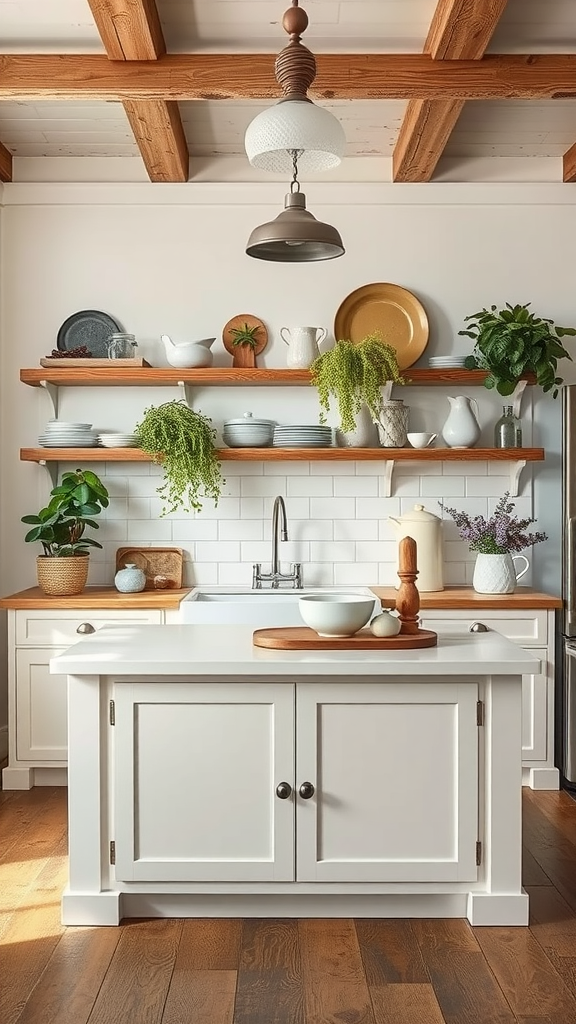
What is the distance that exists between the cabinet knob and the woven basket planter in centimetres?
213

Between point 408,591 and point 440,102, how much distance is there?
2205 millimetres

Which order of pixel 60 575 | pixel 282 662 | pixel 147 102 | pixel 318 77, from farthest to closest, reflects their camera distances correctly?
pixel 60 575
pixel 147 102
pixel 318 77
pixel 282 662

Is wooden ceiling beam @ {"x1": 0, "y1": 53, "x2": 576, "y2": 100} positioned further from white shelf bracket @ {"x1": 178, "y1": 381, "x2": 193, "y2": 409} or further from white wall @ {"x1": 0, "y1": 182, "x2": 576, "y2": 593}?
white shelf bracket @ {"x1": 178, "y1": 381, "x2": 193, "y2": 409}

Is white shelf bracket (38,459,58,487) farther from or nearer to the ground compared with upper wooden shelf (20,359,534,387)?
nearer to the ground

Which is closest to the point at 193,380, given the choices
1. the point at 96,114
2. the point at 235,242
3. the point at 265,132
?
the point at 235,242

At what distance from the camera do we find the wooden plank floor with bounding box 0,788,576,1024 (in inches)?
101

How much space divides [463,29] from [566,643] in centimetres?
265

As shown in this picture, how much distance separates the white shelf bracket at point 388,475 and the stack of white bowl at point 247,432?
62 centimetres

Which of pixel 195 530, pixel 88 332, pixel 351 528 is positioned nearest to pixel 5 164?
pixel 88 332

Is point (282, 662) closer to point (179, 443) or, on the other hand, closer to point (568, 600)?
point (179, 443)

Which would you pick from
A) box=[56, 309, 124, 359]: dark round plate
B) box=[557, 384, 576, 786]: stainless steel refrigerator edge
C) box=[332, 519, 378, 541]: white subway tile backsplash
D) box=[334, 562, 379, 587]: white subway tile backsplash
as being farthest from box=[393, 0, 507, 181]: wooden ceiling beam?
box=[334, 562, 379, 587]: white subway tile backsplash

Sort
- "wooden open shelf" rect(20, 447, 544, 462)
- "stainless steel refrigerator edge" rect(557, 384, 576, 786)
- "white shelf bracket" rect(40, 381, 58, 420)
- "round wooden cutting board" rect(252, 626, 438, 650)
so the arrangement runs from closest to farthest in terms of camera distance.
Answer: "round wooden cutting board" rect(252, 626, 438, 650)
"stainless steel refrigerator edge" rect(557, 384, 576, 786)
"wooden open shelf" rect(20, 447, 544, 462)
"white shelf bracket" rect(40, 381, 58, 420)

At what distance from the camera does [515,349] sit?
4836 millimetres

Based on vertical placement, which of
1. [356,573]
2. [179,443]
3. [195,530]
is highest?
[179,443]
